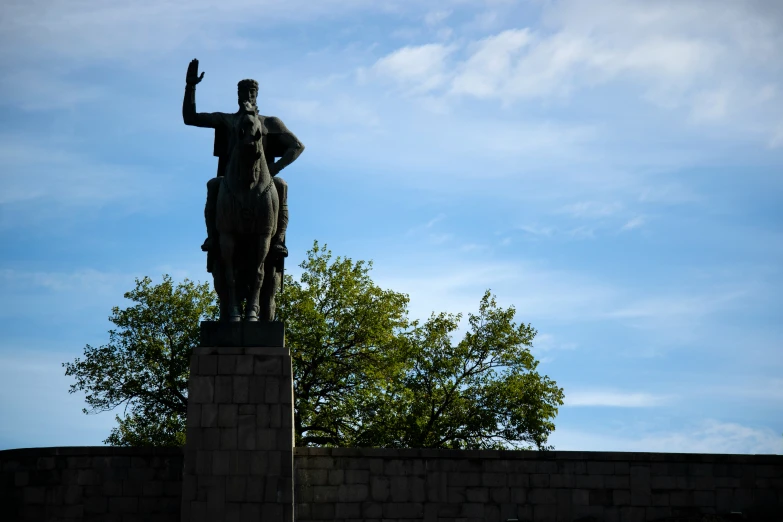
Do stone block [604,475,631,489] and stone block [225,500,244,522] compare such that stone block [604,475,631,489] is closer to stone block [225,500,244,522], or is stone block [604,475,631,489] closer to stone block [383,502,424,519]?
stone block [383,502,424,519]

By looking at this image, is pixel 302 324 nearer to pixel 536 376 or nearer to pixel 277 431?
pixel 536 376

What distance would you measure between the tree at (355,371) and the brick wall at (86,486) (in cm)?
1594

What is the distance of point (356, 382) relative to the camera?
33.7 m

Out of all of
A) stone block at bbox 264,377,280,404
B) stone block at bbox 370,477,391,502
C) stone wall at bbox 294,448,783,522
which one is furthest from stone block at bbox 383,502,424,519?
stone block at bbox 264,377,280,404

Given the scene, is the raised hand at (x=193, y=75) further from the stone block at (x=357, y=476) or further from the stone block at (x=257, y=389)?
the stone block at (x=357, y=476)

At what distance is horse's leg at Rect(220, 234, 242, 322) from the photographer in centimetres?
1622

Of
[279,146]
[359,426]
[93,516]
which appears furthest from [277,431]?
[359,426]

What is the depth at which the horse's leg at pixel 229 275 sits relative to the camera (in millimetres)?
16219

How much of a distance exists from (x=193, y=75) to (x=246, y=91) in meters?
0.81

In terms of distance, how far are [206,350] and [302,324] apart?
59.3 ft

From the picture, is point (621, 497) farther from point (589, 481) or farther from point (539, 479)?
point (539, 479)

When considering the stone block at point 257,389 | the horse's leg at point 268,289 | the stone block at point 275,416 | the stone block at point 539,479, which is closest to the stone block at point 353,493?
the stone block at point 275,416

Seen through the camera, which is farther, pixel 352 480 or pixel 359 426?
pixel 359 426

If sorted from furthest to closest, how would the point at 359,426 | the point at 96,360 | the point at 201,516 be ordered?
the point at 96,360 → the point at 359,426 → the point at 201,516
